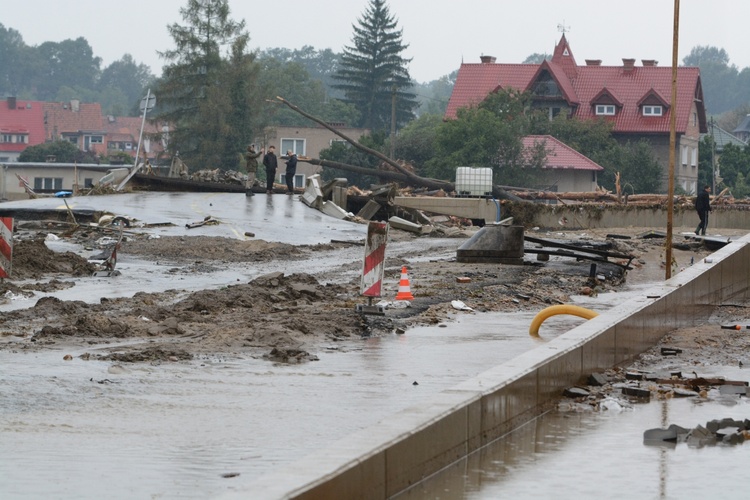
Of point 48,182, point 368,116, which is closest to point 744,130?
point 368,116

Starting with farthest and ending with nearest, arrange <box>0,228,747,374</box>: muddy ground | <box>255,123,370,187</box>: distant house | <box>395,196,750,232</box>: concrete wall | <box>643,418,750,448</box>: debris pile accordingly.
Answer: <box>255,123,370,187</box>: distant house < <box>395,196,750,232</box>: concrete wall < <box>0,228,747,374</box>: muddy ground < <box>643,418,750,448</box>: debris pile

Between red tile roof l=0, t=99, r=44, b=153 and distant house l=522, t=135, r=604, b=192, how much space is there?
332ft

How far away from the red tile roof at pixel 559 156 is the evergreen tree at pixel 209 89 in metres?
26.9

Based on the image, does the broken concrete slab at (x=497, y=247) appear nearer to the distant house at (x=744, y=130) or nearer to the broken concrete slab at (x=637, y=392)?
the broken concrete slab at (x=637, y=392)

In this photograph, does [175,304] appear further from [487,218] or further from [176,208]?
[487,218]

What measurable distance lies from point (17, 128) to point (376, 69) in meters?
53.9

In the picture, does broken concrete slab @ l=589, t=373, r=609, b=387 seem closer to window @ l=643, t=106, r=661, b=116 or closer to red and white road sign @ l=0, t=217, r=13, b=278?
red and white road sign @ l=0, t=217, r=13, b=278

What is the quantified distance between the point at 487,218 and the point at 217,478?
3909 centimetres

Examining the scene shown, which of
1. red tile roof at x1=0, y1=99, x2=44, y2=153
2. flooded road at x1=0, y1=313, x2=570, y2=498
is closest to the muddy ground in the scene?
flooded road at x1=0, y1=313, x2=570, y2=498

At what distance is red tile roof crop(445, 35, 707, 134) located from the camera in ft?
308

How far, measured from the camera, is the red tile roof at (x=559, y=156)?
8112 cm

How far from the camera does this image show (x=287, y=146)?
117 metres

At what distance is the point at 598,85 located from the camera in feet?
318

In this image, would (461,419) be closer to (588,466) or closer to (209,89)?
(588,466)
